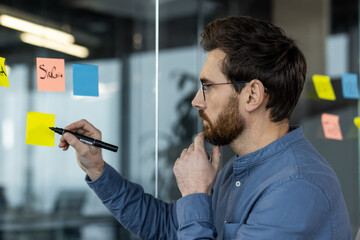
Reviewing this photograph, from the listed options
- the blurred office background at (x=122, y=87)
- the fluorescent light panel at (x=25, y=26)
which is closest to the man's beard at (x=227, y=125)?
the fluorescent light panel at (x=25, y=26)

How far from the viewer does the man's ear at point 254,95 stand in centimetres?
121

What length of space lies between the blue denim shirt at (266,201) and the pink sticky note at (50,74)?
0.89ft

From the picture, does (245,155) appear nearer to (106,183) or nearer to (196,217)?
(196,217)

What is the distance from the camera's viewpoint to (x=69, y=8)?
406 centimetres

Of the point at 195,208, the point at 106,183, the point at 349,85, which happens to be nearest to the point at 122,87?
the point at 349,85

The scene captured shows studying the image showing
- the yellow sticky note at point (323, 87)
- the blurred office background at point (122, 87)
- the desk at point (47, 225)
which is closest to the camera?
the yellow sticky note at point (323, 87)

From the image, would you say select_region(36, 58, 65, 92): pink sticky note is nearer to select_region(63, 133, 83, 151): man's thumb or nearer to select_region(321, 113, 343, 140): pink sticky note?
select_region(63, 133, 83, 151): man's thumb

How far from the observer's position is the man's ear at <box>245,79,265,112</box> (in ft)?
3.98

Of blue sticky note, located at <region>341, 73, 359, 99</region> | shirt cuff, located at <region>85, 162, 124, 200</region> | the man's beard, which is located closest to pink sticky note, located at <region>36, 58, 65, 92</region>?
shirt cuff, located at <region>85, 162, 124, 200</region>

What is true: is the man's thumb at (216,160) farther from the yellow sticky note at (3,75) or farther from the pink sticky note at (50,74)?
the yellow sticky note at (3,75)

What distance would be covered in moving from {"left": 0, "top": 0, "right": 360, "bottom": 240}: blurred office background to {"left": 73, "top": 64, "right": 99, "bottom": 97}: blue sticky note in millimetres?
1886

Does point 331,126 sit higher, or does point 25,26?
point 25,26

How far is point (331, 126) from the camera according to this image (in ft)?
6.81

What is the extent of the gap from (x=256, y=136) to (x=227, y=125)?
0.09 meters
